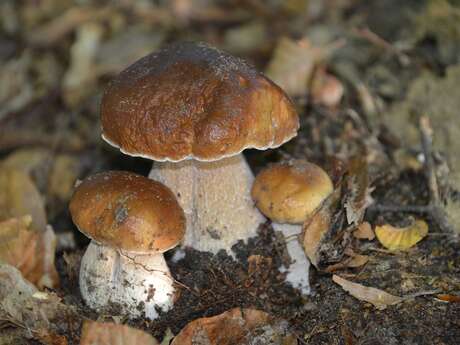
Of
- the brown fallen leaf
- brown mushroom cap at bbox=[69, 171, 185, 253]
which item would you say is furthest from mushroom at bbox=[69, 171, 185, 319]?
the brown fallen leaf

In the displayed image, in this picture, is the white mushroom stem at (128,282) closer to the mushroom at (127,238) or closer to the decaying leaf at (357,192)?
the mushroom at (127,238)

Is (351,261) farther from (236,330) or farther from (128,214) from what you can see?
(128,214)

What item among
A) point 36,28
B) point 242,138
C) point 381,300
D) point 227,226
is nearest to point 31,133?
point 36,28

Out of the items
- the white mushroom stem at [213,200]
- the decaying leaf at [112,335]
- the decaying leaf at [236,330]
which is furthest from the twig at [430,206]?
the decaying leaf at [112,335]

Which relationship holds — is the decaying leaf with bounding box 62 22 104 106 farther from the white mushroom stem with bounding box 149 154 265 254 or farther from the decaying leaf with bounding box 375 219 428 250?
the decaying leaf with bounding box 375 219 428 250

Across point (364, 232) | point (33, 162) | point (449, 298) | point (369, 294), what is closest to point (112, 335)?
point (369, 294)
